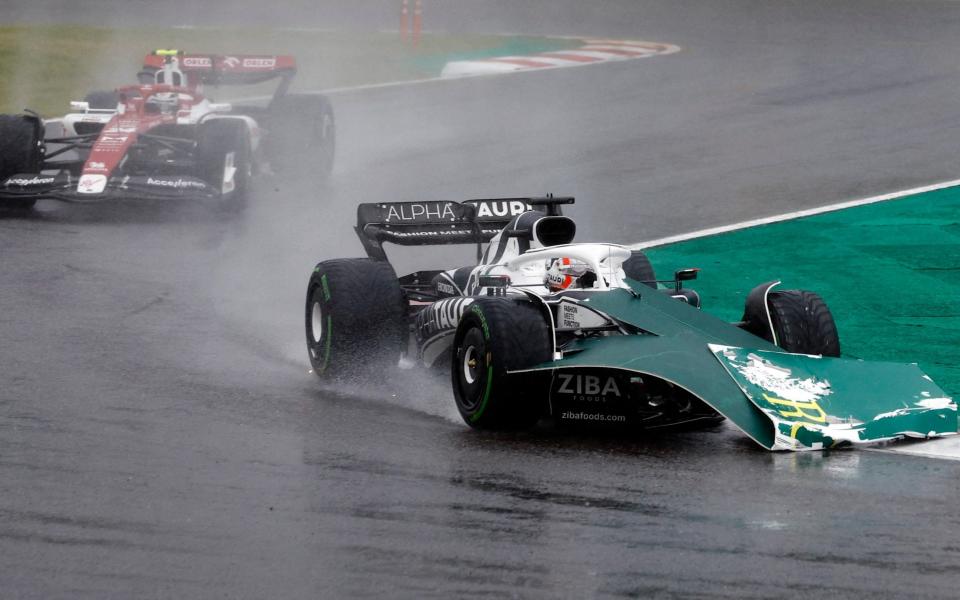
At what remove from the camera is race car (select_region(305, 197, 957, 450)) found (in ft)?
25.2

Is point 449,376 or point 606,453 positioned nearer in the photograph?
point 606,453

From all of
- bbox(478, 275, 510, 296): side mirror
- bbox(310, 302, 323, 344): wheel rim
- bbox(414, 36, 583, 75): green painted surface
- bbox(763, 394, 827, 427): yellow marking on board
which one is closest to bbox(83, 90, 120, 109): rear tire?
bbox(310, 302, 323, 344): wheel rim

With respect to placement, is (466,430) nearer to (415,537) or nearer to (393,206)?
(415,537)

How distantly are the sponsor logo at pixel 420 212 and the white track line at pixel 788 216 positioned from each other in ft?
10.5

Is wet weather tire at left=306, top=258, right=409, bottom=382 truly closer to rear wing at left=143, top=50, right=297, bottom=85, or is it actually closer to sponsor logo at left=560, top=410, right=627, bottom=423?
sponsor logo at left=560, top=410, right=627, bottom=423

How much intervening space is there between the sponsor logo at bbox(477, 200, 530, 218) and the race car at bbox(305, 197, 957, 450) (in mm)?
1054

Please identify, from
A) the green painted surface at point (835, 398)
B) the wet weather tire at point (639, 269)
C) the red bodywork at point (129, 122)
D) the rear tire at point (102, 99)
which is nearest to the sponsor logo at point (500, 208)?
the wet weather tire at point (639, 269)

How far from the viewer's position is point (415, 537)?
6.22m

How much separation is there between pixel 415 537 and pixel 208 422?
8.24ft

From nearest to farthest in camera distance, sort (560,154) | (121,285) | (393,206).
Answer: (393,206) < (121,285) < (560,154)

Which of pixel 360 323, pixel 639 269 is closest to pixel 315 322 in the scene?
pixel 360 323

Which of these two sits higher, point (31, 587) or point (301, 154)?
point (31, 587)

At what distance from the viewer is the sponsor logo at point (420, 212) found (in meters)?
10.7

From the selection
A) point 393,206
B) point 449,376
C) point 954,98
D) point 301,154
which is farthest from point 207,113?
point 954,98
